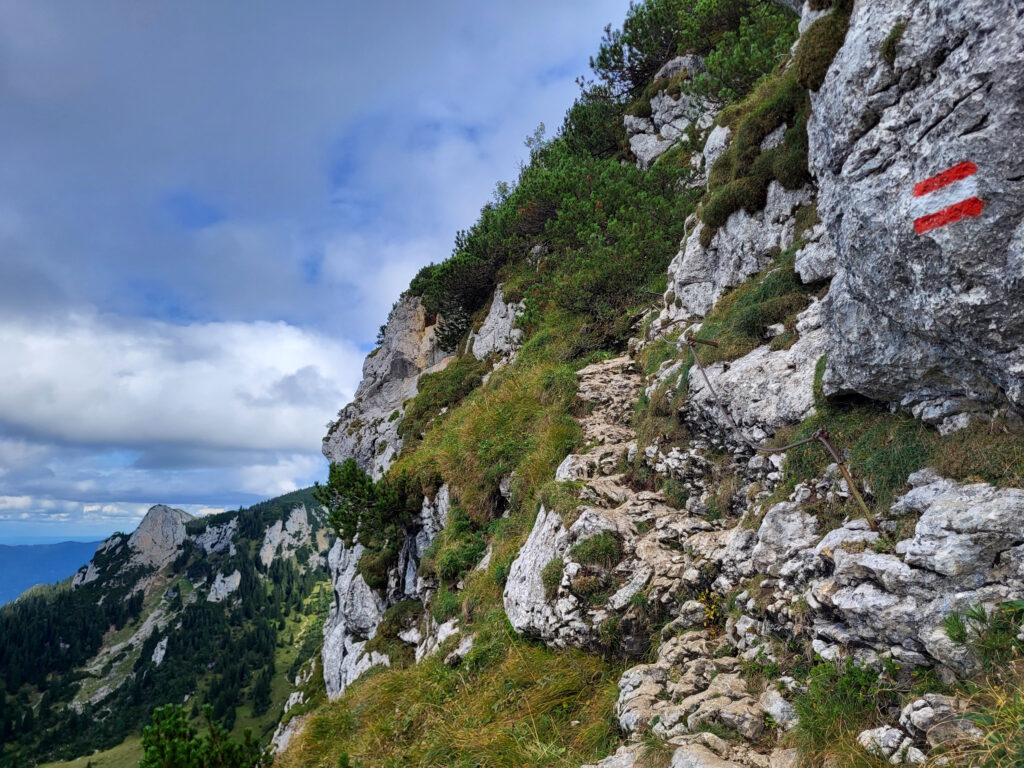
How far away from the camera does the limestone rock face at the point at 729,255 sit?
12.5 m

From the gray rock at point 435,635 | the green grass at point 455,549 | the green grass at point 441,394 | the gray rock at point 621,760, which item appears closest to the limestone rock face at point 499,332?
the green grass at point 441,394

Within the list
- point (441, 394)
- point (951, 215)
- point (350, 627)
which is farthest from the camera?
point (441, 394)

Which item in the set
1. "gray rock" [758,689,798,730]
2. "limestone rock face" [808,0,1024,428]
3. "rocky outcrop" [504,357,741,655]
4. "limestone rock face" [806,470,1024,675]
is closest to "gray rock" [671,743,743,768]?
"gray rock" [758,689,798,730]

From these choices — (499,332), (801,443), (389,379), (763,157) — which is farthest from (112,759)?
(763,157)

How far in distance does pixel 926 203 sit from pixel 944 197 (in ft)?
0.55

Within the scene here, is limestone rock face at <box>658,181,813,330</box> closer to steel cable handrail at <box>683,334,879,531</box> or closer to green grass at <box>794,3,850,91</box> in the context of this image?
steel cable handrail at <box>683,334,879,531</box>

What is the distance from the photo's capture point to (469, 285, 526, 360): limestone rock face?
27.5 m

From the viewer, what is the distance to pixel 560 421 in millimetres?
14906

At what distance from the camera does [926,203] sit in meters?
5.50

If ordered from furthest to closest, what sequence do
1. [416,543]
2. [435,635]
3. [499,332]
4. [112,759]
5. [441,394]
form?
[112,759] → [441,394] → [499,332] → [416,543] → [435,635]

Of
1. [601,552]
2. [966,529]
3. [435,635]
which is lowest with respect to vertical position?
[435,635]

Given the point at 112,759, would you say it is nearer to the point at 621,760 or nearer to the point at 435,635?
the point at 435,635

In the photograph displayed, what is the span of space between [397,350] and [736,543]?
37.6 metres

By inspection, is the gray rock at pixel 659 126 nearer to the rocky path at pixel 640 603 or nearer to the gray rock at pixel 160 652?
the rocky path at pixel 640 603
